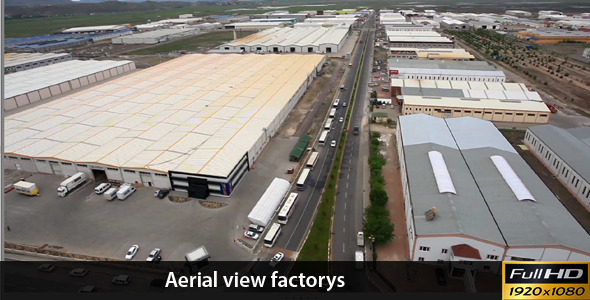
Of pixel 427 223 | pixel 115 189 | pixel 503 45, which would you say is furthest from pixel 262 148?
pixel 503 45

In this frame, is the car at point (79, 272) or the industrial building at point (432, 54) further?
the industrial building at point (432, 54)

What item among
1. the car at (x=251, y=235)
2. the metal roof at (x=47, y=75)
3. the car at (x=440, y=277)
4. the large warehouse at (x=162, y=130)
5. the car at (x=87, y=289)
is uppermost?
the metal roof at (x=47, y=75)

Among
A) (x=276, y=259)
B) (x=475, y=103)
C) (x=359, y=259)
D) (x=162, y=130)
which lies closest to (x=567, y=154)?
(x=475, y=103)

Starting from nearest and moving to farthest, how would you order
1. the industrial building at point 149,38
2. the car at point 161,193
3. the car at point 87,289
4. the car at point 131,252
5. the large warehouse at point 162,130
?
the car at point 87,289, the car at point 131,252, the car at point 161,193, the large warehouse at point 162,130, the industrial building at point 149,38

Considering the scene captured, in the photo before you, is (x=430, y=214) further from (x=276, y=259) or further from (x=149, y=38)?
(x=149, y=38)

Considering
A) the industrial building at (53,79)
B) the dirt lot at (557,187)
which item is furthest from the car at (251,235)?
the industrial building at (53,79)

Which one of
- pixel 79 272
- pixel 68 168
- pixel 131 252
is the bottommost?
pixel 79 272

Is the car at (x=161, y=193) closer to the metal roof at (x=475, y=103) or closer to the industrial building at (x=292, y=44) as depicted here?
the metal roof at (x=475, y=103)
